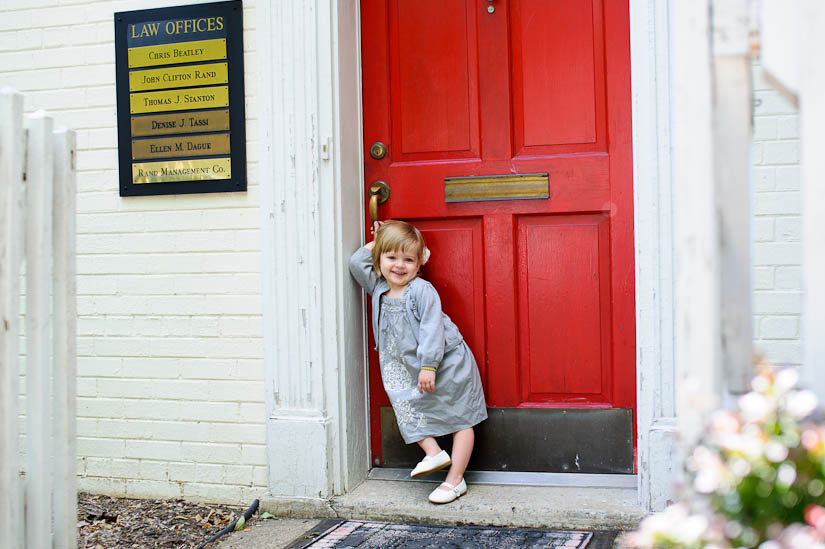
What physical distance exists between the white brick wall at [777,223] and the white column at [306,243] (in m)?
1.54

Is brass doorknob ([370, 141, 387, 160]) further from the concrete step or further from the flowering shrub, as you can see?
the flowering shrub

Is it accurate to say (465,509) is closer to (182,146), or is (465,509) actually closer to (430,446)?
(430,446)

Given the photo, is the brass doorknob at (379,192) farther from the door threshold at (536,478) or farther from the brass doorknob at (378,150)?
the door threshold at (536,478)

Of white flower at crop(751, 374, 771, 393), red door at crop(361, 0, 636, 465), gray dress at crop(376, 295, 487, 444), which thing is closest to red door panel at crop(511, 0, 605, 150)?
red door at crop(361, 0, 636, 465)

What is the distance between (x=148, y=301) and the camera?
11.1 feet

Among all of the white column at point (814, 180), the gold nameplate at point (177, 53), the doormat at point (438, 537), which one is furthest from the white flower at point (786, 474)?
the gold nameplate at point (177, 53)

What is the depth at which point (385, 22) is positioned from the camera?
132 inches

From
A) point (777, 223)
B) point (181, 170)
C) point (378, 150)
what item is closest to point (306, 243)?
point (378, 150)

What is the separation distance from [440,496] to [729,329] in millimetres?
1769

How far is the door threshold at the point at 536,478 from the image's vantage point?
3121mm

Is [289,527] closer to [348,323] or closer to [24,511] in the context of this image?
[348,323]

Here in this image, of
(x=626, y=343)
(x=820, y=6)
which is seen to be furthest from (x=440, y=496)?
(x=820, y=6)

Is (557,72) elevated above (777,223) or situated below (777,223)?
above

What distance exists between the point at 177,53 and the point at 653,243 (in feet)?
6.77
